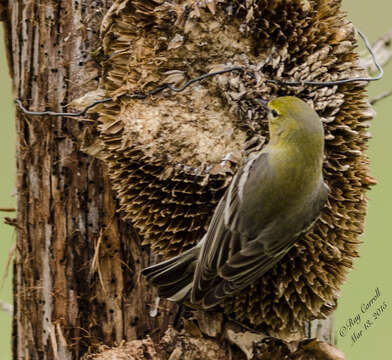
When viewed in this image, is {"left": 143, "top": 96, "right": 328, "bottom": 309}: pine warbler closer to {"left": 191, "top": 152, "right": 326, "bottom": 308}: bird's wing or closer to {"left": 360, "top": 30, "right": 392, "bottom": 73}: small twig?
{"left": 191, "top": 152, "right": 326, "bottom": 308}: bird's wing

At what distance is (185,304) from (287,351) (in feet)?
1.65

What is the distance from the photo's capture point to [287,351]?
3.27 meters

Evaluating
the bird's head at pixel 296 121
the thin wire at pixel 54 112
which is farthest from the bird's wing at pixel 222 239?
the thin wire at pixel 54 112

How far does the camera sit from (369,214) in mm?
6535

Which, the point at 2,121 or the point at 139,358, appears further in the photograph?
the point at 2,121

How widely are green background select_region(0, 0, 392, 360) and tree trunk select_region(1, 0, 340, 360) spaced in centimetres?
125

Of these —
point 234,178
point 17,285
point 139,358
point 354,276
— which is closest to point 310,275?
point 234,178

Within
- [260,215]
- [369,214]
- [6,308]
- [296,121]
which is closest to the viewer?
[296,121]

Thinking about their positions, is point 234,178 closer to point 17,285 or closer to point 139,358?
point 139,358

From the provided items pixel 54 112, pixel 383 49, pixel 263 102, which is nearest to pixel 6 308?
pixel 54 112

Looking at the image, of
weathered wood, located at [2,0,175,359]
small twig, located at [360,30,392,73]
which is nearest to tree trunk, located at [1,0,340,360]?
weathered wood, located at [2,0,175,359]

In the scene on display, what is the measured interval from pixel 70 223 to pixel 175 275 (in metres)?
0.55

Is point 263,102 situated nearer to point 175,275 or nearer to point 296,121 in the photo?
point 296,121

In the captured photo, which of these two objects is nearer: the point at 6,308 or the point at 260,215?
the point at 260,215
